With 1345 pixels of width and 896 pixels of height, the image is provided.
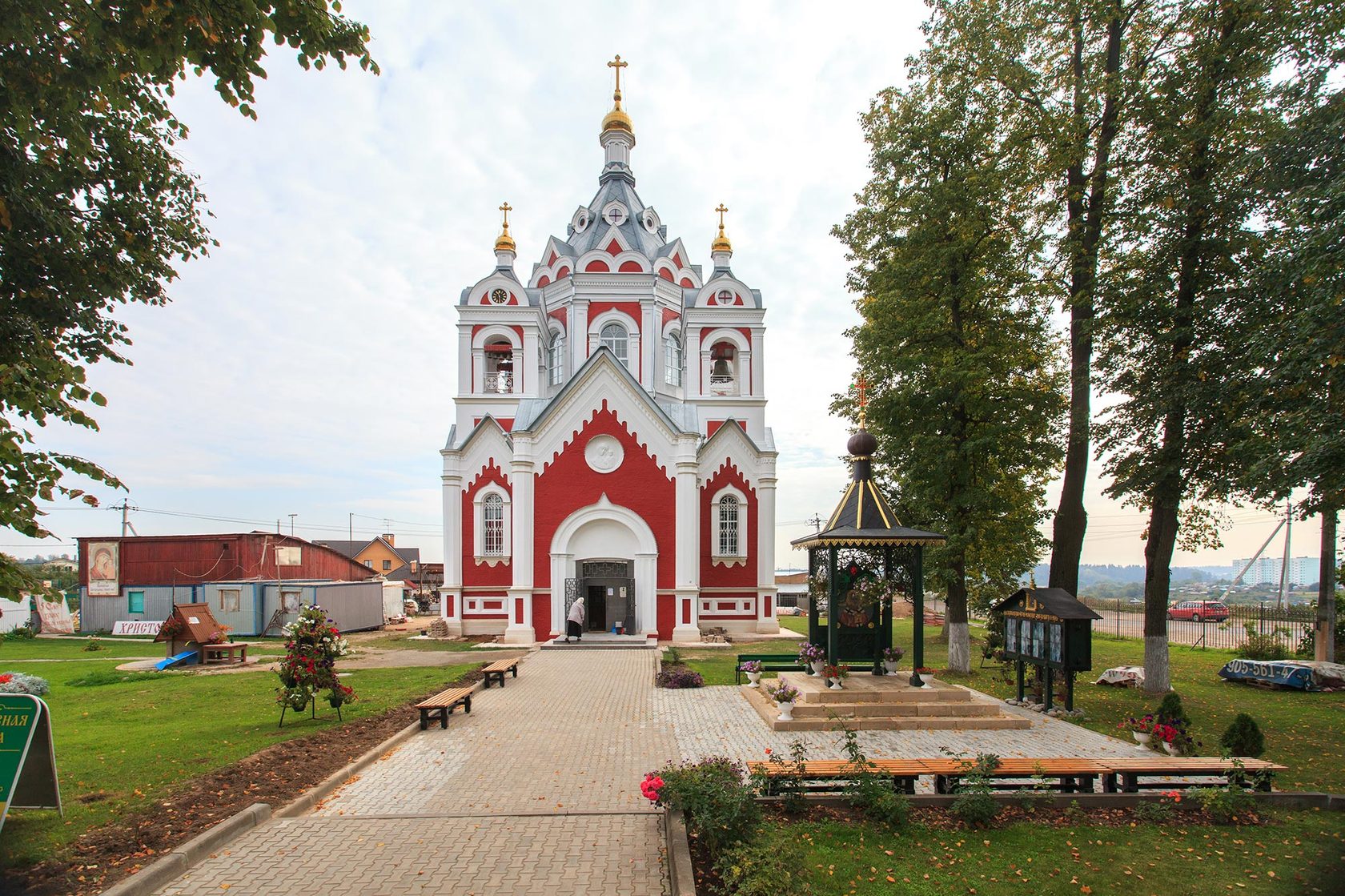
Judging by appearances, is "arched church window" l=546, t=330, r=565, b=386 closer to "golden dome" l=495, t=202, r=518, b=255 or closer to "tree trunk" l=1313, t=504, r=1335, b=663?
"golden dome" l=495, t=202, r=518, b=255

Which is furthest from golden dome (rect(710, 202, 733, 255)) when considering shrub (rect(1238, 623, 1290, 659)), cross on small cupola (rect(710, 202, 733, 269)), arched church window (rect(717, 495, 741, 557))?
shrub (rect(1238, 623, 1290, 659))

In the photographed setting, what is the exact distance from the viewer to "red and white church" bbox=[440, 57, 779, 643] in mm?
24406

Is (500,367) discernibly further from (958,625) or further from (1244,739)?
(1244,739)

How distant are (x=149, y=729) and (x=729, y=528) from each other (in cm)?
1891

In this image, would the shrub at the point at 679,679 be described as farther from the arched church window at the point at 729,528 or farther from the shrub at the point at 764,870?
the arched church window at the point at 729,528

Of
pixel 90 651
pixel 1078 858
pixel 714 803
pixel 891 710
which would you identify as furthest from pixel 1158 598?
pixel 90 651

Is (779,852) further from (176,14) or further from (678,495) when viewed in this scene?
(678,495)

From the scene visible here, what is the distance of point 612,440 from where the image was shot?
2480 centimetres

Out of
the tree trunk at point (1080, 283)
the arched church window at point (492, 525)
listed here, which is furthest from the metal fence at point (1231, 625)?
the arched church window at point (492, 525)

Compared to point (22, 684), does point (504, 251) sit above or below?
above

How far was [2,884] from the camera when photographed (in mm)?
5340

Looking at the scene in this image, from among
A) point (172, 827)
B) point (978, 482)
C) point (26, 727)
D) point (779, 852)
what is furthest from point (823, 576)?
point (26, 727)

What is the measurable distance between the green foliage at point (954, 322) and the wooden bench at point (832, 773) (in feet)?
28.6

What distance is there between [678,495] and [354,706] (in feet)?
44.5
